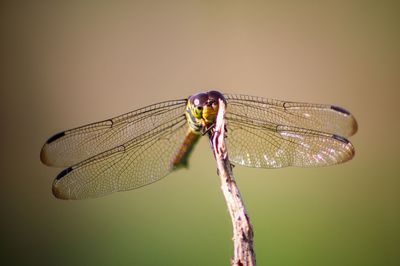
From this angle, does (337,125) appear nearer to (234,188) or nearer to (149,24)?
(234,188)

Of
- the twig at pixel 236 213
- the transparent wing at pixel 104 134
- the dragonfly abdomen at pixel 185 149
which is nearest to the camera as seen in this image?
the twig at pixel 236 213

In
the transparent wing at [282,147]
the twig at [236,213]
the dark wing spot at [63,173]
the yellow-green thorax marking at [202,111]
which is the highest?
the yellow-green thorax marking at [202,111]

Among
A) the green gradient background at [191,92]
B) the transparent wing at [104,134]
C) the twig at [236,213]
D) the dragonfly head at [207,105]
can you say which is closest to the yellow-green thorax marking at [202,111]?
the dragonfly head at [207,105]

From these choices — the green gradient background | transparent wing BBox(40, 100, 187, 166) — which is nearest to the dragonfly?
transparent wing BBox(40, 100, 187, 166)

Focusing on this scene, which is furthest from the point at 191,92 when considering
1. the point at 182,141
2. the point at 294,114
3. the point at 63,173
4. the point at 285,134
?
the point at 63,173

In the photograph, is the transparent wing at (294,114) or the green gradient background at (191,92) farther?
the green gradient background at (191,92)

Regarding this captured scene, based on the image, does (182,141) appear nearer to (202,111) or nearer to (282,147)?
(202,111)

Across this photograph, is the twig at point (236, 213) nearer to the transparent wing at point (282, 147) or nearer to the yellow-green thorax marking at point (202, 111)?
the yellow-green thorax marking at point (202, 111)

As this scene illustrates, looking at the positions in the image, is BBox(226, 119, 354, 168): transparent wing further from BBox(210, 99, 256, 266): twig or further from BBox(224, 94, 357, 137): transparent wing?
BBox(210, 99, 256, 266): twig
